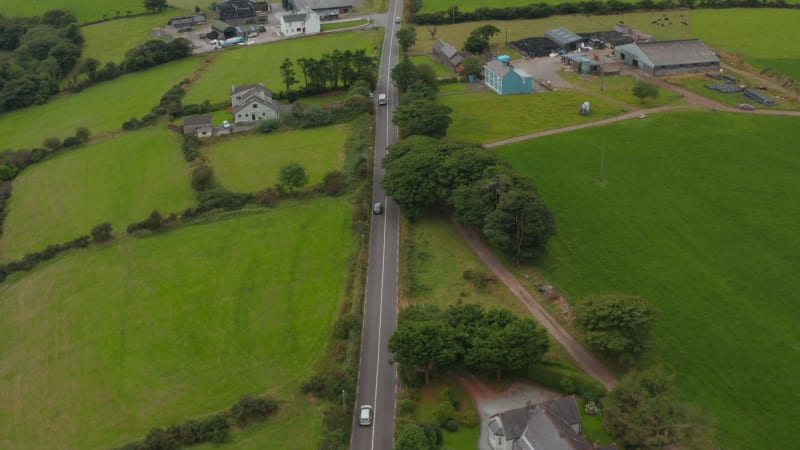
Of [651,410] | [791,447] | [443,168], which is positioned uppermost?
[443,168]

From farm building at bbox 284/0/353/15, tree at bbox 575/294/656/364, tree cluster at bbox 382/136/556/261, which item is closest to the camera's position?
tree at bbox 575/294/656/364

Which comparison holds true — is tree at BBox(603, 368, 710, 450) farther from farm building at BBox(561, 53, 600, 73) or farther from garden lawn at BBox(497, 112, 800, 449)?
farm building at BBox(561, 53, 600, 73)

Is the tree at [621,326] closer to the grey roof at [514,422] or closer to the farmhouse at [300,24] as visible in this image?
the grey roof at [514,422]

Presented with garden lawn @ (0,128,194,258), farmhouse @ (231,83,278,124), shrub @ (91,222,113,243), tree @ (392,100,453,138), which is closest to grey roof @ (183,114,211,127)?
garden lawn @ (0,128,194,258)

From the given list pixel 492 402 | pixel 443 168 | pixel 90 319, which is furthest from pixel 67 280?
pixel 492 402

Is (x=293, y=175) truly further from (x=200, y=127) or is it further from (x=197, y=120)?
(x=197, y=120)

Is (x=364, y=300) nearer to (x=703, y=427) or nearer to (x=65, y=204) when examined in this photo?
(x=703, y=427)
